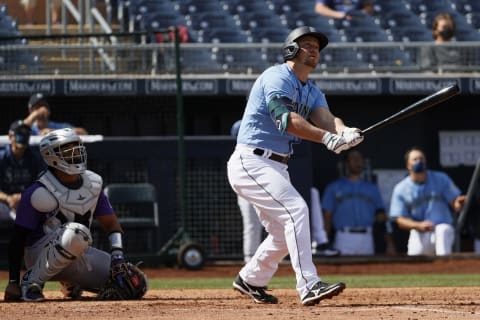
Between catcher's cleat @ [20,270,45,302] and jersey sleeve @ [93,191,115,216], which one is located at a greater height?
jersey sleeve @ [93,191,115,216]

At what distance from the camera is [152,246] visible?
11.4 meters

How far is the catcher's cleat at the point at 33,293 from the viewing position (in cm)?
694

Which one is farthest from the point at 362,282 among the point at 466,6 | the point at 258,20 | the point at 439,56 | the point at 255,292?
the point at 466,6

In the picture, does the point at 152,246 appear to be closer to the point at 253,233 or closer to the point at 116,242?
the point at 253,233

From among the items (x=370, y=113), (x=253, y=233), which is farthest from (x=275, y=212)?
(x=370, y=113)

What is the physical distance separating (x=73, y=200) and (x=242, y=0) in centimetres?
868

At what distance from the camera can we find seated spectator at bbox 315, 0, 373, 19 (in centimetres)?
1440

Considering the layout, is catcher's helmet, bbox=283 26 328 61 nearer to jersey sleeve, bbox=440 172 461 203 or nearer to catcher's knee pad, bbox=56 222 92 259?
catcher's knee pad, bbox=56 222 92 259

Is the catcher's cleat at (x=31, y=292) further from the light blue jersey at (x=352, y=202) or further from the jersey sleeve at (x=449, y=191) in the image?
the jersey sleeve at (x=449, y=191)

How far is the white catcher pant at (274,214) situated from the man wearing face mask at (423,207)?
17.3 ft

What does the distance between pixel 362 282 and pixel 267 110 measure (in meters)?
3.41

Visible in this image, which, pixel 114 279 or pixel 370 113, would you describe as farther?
pixel 370 113

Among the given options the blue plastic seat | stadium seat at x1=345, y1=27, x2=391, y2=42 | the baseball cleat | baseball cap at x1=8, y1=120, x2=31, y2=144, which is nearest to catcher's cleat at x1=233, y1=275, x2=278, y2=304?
baseball cap at x1=8, y1=120, x2=31, y2=144

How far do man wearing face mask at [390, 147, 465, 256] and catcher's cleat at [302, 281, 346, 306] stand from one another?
574 centimetres
